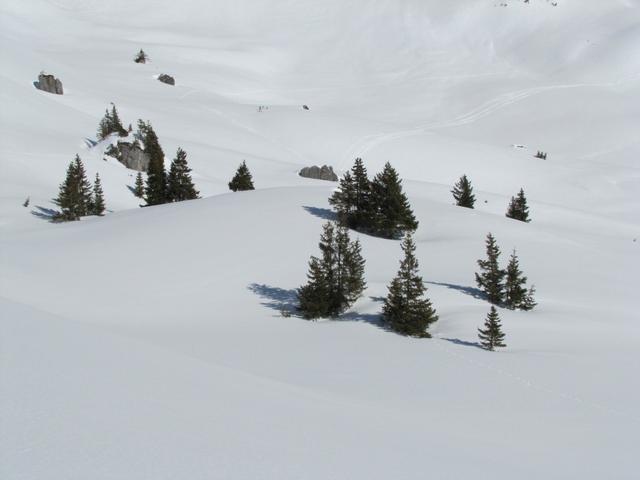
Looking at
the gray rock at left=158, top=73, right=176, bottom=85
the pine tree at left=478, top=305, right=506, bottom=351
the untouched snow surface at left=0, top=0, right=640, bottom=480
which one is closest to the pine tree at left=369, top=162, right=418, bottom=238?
the untouched snow surface at left=0, top=0, right=640, bottom=480

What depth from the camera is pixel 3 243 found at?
29.3 meters

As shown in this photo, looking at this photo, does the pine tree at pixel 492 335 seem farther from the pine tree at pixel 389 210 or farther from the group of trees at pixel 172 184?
the group of trees at pixel 172 184

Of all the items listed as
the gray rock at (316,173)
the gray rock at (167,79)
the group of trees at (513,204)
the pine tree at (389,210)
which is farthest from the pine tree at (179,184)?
the gray rock at (167,79)

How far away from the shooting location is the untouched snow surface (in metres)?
6.78

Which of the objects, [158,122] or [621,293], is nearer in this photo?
[621,293]

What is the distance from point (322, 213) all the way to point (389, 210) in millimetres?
4779

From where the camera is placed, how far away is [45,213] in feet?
131

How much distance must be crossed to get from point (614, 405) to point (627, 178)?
66743mm

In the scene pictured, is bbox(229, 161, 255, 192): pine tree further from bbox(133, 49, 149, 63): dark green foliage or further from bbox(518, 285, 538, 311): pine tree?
bbox(133, 49, 149, 63): dark green foliage

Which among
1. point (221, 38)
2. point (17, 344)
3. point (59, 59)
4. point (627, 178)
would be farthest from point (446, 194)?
point (221, 38)

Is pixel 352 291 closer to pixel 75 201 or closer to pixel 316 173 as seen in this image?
pixel 75 201

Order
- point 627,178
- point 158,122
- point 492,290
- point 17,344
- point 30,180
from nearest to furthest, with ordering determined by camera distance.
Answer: point 17,344 → point 492,290 → point 30,180 → point 627,178 → point 158,122

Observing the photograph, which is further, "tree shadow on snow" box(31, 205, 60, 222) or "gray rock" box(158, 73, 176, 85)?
"gray rock" box(158, 73, 176, 85)

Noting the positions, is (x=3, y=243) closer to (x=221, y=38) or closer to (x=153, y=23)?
(x=221, y=38)
